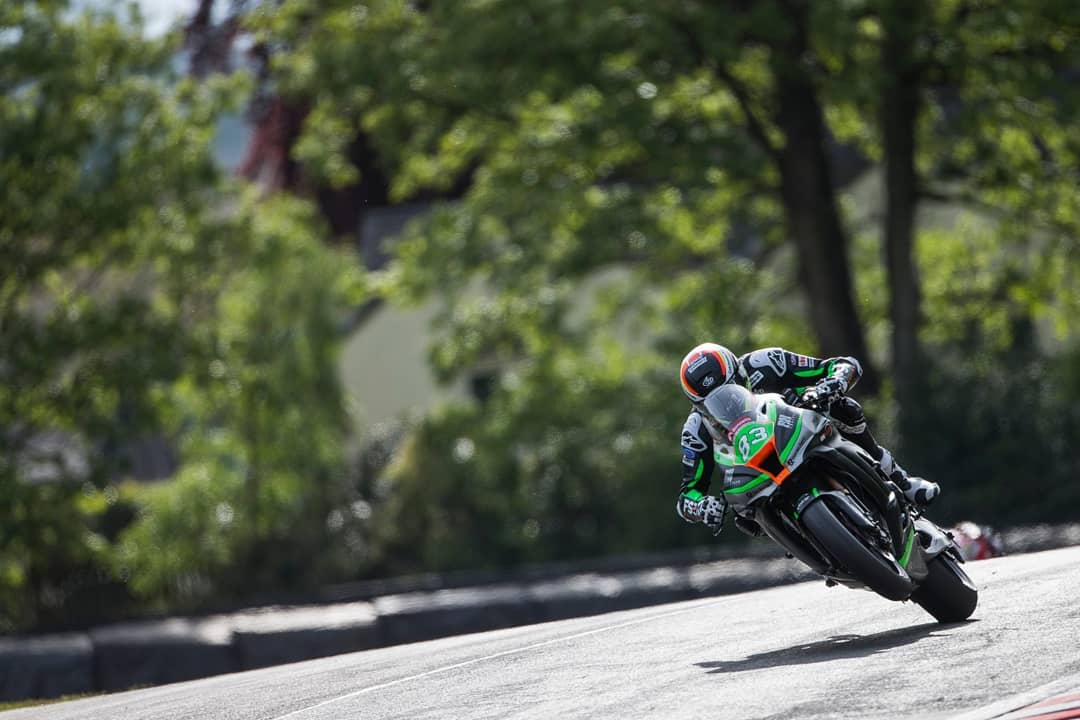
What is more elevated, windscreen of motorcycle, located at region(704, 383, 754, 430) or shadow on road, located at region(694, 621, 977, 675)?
windscreen of motorcycle, located at region(704, 383, 754, 430)

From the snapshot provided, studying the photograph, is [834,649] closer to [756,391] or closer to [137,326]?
[756,391]

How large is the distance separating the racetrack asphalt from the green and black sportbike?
288 millimetres

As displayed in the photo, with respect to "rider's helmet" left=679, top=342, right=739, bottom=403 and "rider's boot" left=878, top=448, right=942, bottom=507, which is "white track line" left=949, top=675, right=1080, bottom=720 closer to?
"rider's boot" left=878, top=448, right=942, bottom=507

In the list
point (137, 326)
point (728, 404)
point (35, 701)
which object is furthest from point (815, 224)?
point (728, 404)

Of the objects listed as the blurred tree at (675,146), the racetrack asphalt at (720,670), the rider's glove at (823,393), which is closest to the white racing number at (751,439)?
the rider's glove at (823,393)

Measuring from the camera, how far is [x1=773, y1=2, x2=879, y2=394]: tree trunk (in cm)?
2267

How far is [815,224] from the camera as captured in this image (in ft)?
74.4

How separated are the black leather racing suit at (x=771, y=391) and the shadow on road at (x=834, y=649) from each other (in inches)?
37.5

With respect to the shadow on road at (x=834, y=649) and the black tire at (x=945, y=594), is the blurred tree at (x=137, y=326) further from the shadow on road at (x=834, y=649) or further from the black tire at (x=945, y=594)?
the black tire at (x=945, y=594)

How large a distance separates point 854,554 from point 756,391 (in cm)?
134

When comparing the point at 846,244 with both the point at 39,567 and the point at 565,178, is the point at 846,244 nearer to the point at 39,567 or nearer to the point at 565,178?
the point at 565,178

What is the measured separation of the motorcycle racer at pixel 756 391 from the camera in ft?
32.5

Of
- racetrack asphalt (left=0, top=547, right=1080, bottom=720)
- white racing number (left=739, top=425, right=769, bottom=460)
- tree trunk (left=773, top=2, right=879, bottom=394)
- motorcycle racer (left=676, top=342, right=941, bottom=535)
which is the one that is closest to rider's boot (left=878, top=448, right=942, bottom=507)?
motorcycle racer (left=676, top=342, right=941, bottom=535)

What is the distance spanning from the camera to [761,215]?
25.1m
